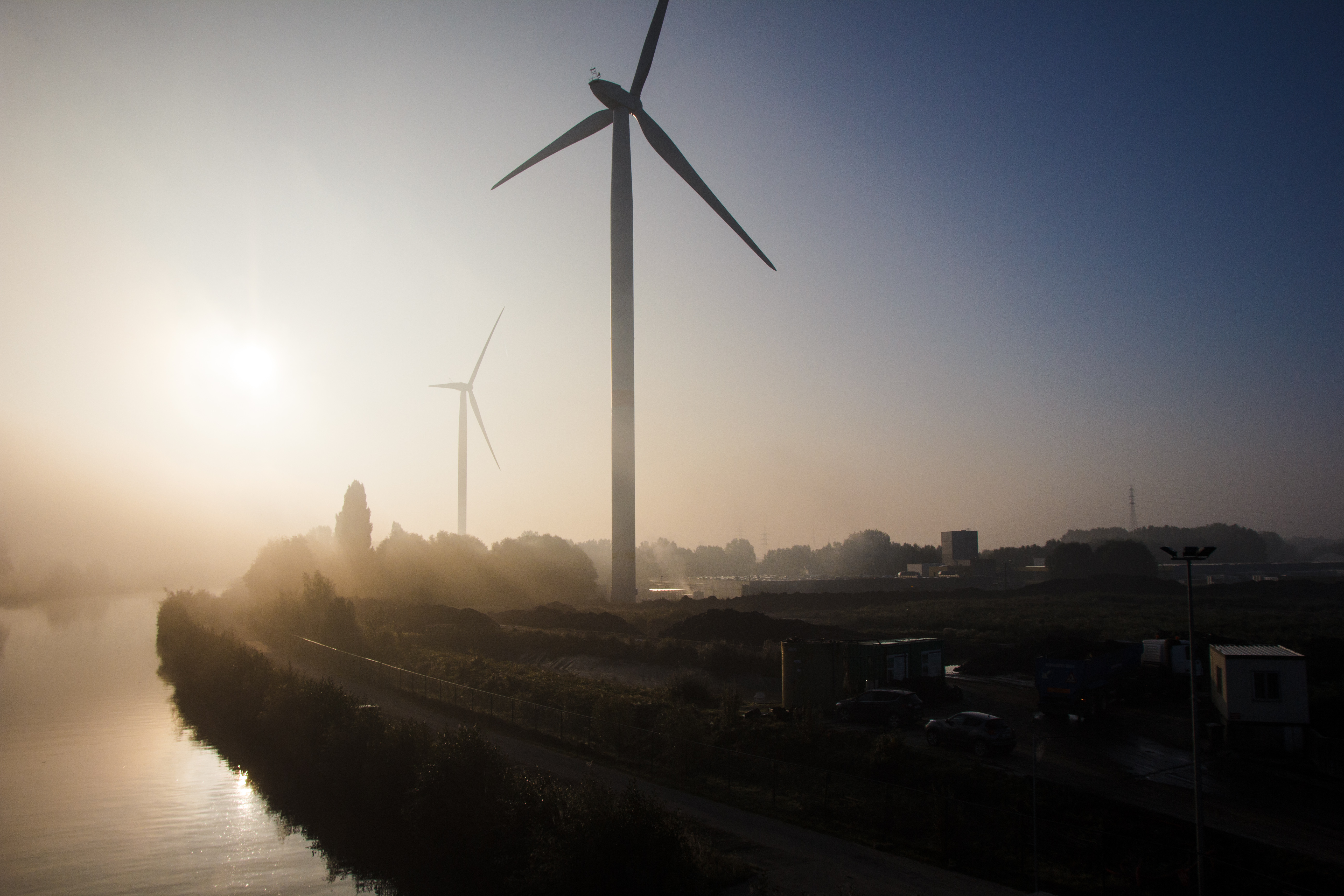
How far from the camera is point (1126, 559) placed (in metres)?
128

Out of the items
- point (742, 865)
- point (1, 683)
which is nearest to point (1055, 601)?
point (742, 865)

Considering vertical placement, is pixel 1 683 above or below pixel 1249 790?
below

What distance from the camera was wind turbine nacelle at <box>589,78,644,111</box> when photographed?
2714 inches

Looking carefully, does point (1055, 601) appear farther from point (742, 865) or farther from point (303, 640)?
point (742, 865)

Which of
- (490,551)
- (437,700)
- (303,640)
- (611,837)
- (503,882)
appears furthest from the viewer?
(490,551)

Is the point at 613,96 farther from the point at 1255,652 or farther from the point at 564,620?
the point at 1255,652

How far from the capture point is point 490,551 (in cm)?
13488

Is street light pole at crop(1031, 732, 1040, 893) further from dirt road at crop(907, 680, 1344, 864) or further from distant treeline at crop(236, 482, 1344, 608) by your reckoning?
distant treeline at crop(236, 482, 1344, 608)

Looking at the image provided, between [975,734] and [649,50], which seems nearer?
[975,734]

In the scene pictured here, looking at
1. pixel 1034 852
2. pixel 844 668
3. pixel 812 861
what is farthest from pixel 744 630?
pixel 1034 852

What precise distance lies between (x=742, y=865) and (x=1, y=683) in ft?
260

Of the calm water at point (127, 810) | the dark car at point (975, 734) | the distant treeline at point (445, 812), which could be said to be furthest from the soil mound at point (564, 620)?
the dark car at point (975, 734)

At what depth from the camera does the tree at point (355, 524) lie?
120500 millimetres

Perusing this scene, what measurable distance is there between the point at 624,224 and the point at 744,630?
34.5 metres
